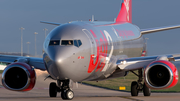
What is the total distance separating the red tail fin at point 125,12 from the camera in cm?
3781

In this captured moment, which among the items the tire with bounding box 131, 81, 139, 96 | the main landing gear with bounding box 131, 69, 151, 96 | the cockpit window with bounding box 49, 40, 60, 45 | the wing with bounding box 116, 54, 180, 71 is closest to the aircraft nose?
the cockpit window with bounding box 49, 40, 60, 45

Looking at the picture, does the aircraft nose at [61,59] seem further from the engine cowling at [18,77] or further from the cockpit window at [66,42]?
the engine cowling at [18,77]

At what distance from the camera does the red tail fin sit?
37812 millimetres

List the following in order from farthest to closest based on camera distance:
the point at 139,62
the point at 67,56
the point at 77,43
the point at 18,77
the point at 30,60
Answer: the point at 30,60 < the point at 139,62 < the point at 18,77 < the point at 77,43 < the point at 67,56

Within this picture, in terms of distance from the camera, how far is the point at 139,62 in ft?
87.3

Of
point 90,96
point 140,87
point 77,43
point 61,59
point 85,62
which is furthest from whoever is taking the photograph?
point 90,96

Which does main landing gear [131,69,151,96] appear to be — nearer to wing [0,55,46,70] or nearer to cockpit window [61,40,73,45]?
wing [0,55,46,70]

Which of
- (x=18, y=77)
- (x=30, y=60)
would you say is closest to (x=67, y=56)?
(x=18, y=77)

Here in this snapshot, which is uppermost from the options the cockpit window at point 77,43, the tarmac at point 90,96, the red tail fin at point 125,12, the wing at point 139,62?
the red tail fin at point 125,12

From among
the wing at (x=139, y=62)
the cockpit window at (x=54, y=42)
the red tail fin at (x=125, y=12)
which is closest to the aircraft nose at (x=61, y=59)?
the cockpit window at (x=54, y=42)

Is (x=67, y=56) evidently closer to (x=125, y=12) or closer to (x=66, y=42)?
(x=66, y=42)

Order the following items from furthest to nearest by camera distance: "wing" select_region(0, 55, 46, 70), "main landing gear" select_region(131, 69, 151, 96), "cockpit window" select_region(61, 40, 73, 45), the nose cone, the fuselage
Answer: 1. "main landing gear" select_region(131, 69, 151, 96)
2. "wing" select_region(0, 55, 46, 70)
3. "cockpit window" select_region(61, 40, 73, 45)
4. the fuselage
5. the nose cone

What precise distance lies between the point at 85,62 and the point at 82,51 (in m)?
0.70

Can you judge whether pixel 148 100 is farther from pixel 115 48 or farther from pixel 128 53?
pixel 128 53
